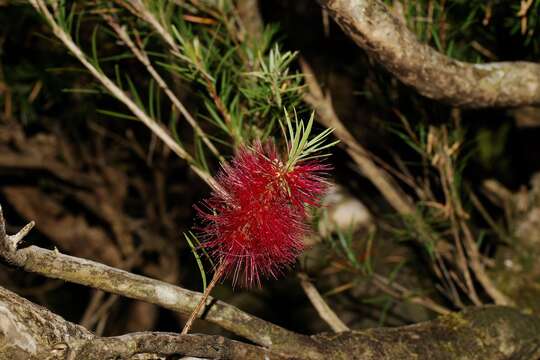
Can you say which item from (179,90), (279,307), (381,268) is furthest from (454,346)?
(179,90)

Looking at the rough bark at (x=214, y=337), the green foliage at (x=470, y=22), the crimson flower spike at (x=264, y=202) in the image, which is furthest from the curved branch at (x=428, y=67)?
the rough bark at (x=214, y=337)

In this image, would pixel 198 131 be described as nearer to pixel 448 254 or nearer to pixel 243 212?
pixel 243 212

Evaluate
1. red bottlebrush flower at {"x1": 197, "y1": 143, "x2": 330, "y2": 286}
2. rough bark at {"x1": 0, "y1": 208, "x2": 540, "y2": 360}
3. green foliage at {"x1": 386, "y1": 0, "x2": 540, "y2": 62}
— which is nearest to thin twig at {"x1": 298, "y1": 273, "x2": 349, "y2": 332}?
rough bark at {"x1": 0, "y1": 208, "x2": 540, "y2": 360}

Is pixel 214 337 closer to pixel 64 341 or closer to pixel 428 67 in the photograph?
pixel 64 341

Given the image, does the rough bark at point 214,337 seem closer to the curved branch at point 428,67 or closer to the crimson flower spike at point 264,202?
the crimson flower spike at point 264,202

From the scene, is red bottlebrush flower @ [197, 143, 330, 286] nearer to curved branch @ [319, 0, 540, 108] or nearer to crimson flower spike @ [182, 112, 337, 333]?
crimson flower spike @ [182, 112, 337, 333]
